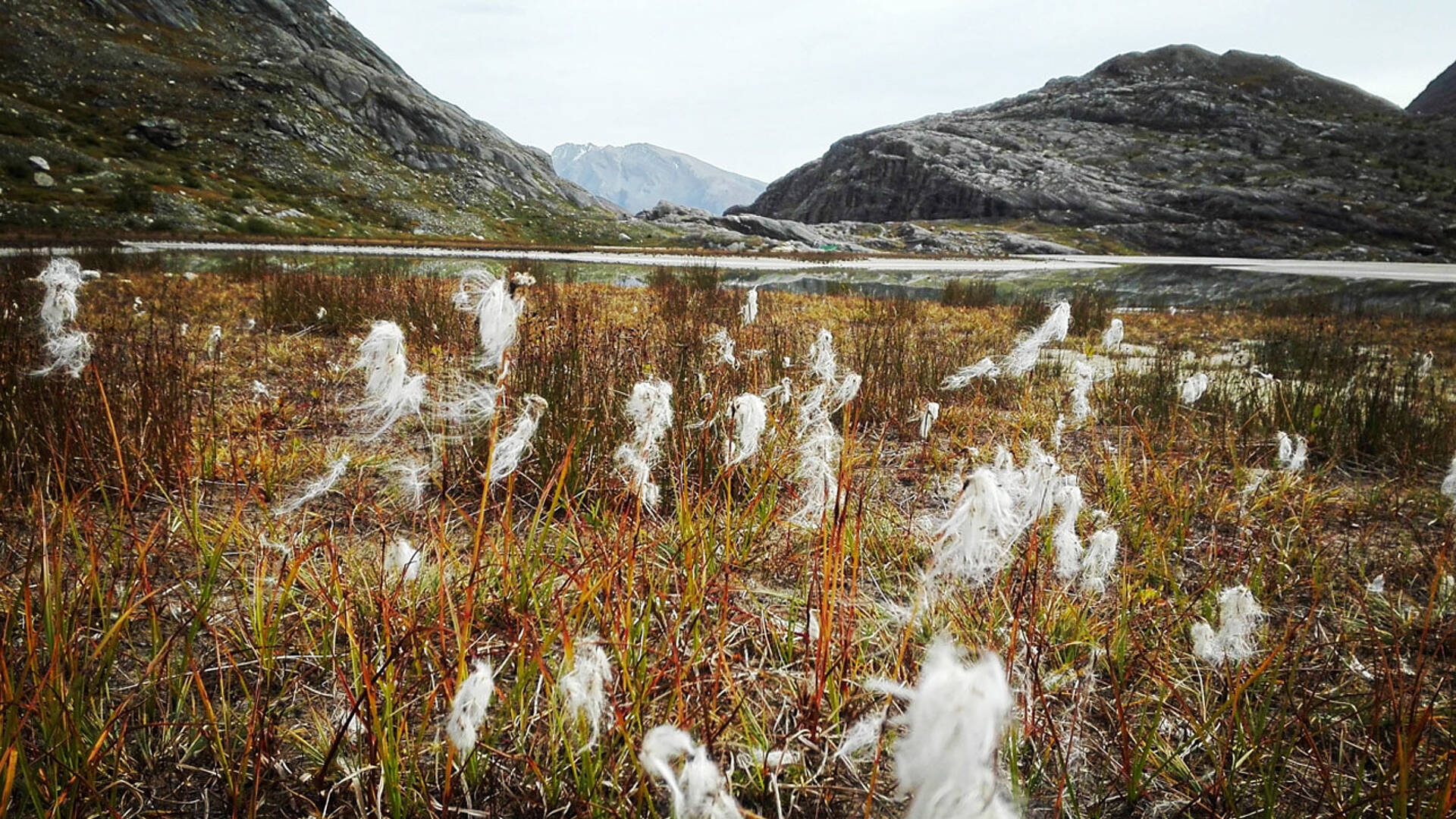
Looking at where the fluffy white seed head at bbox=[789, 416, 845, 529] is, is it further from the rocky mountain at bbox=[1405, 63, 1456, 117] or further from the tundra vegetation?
the rocky mountain at bbox=[1405, 63, 1456, 117]

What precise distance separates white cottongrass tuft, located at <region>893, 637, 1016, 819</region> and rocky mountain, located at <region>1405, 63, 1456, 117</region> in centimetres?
22481

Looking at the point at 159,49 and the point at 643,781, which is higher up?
the point at 159,49

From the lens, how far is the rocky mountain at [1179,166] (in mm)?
75875

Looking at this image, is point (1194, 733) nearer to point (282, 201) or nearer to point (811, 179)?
point (282, 201)

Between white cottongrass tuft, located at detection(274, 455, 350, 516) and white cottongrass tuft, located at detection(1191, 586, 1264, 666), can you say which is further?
white cottongrass tuft, located at detection(274, 455, 350, 516)

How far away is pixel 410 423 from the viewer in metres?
4.36

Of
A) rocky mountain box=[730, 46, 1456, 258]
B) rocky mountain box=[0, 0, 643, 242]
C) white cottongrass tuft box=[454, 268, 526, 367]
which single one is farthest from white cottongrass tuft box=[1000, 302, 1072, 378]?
rocky mountain box=[730, 46, 1456, 258]

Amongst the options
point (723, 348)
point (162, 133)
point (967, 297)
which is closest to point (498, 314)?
point (723, 348)

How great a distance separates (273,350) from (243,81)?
7477cm

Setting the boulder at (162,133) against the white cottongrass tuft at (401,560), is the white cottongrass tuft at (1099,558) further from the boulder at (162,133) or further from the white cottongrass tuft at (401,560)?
the boulder at (162,133)

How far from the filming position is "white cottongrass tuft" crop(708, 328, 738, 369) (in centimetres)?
354

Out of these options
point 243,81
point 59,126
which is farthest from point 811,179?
point 59,126

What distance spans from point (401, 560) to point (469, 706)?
1027 mm

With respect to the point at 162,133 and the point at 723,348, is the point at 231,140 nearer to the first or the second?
the point at 162,133
